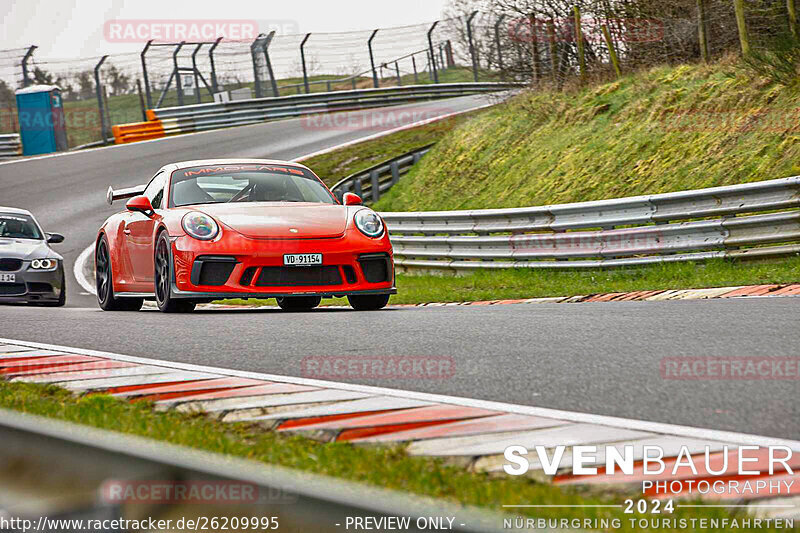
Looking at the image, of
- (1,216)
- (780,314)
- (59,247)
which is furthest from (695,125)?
(59,247)

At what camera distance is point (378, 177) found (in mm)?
21031

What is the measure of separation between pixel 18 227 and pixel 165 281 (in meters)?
5.64

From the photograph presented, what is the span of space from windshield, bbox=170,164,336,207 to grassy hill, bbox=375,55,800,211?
551 centimetres

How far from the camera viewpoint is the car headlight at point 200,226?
317 inches

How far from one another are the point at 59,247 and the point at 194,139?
1219 centimetres

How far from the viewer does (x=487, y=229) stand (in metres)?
13.2

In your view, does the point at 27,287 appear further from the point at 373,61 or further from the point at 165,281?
the point at 373,61

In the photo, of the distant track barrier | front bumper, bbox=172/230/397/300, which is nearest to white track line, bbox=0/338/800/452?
front bumper, bbox=172/230/397/300

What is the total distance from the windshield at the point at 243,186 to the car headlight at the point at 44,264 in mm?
3791

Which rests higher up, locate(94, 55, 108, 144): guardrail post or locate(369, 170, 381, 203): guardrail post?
locate(94, 55, 108, 144): guardrail post

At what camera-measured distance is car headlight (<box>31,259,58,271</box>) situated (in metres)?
12.2

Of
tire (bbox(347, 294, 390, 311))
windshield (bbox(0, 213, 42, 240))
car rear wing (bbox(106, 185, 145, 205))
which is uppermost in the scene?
car rear wing (bbox(106, 185, 145, 205))

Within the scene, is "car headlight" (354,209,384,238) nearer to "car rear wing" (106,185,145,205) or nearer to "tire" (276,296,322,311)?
"tire" (276,296,322,311)

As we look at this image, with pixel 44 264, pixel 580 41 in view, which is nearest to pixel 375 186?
pixel 580 41
